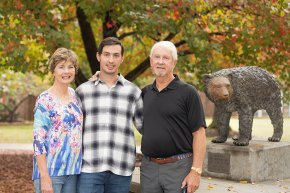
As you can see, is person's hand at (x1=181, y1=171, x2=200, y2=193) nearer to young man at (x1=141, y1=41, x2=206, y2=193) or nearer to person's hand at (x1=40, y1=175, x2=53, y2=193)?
young man at (x1=141, y1=41, x2=206, y2=193)

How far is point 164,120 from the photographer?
433 cm

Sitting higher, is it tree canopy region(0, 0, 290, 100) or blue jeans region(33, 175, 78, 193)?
tree canopy region(0, 0, 290, 100)

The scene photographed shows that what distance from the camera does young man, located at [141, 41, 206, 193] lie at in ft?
14.0

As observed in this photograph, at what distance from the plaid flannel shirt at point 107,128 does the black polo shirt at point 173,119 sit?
209 millimetres

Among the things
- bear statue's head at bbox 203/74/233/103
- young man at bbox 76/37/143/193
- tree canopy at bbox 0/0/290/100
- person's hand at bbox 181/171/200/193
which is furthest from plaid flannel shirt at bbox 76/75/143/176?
tree canopy at bbox 0/0/290/100

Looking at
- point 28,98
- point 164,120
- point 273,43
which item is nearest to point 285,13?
point 273,43

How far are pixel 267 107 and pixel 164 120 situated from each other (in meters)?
4.10

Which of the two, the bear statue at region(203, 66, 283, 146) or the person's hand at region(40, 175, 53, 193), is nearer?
the person's hand at region(40, 175, 53, 193)

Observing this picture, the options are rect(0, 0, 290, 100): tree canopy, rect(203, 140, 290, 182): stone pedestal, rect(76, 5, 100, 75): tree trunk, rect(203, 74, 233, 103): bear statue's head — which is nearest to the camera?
rect(203, 74, 233, 103): bear statue's head

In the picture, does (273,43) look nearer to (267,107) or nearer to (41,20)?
(267,107)

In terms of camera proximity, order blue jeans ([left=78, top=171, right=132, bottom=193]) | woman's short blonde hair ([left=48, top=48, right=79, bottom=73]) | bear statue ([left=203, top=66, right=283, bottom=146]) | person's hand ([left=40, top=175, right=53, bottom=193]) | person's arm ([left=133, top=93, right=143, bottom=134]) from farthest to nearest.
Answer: bear statue ([left=203, top=66, right=283, bottom=146]) → person's arm ([left=133, top=93, right=143, bottom=134]) → blue jeans ([left=78, top=171, right=132, bottom=193]) → woman's short blonde hair ([left=48, top=48, right=79, bottom=73]) → person's hand ([left=40, top=175, right=53, bottom=193])

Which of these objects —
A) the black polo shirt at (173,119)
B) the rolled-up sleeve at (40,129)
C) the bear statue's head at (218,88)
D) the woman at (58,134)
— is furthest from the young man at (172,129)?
the bear statue's head at (218,88)

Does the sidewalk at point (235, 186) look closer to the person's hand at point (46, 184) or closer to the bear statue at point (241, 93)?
the bear statue at point (241, 93)

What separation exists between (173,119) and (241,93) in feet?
11.4
